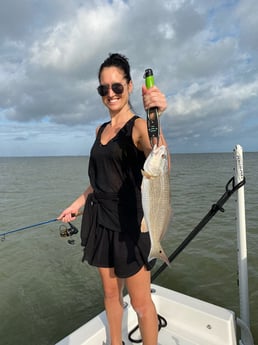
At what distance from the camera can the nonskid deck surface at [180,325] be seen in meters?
3.08

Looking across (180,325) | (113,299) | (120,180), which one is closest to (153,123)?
(120,180)

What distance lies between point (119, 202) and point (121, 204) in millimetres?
23

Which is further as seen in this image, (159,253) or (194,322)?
(194,322)

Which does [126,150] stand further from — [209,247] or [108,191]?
[209,247]

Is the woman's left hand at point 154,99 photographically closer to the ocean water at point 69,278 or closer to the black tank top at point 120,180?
the black tank top at point 120,180

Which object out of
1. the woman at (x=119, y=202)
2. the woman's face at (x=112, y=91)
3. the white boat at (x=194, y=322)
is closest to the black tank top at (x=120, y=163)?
the woman at (x=119, y=202)

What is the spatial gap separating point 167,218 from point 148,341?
4.37ft

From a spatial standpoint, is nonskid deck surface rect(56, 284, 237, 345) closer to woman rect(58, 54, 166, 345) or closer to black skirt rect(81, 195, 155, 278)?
woman rect(58, 54, 166, 345)

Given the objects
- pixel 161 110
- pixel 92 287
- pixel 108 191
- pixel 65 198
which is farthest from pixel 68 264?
pixel 65 198

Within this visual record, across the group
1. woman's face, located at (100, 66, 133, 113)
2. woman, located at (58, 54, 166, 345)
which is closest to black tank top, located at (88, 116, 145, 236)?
woman, located at (58, 54, 166, 345)

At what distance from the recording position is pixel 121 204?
7.92 ft

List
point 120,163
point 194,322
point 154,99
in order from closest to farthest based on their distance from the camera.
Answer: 1. point 154,99
2. point 120,163
3. point 194,322

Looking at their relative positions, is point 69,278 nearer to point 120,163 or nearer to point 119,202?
point 119,202

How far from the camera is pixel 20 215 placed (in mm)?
14070
